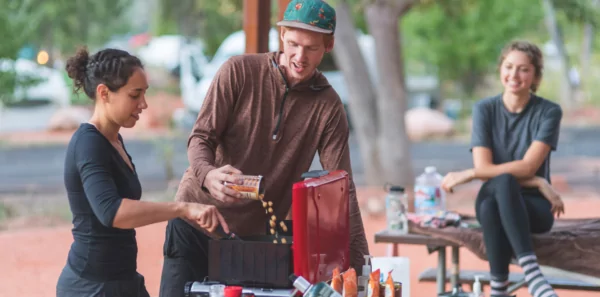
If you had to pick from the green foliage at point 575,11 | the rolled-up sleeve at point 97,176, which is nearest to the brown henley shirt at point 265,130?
the rolled-up sleeve at point 97,176

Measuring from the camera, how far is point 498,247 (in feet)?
16.3

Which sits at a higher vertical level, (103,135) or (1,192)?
(103,135)

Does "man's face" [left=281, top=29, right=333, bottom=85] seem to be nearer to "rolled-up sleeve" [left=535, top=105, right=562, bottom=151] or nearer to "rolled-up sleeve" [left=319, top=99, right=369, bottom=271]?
Result: "rolled-up sleeve" [left=319, top=99, right=369, bottom=271]

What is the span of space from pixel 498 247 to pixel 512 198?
10.7 inches

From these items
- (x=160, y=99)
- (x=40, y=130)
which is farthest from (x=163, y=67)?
(x=40, y=130)

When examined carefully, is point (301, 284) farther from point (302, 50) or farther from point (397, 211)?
point (397, 211)

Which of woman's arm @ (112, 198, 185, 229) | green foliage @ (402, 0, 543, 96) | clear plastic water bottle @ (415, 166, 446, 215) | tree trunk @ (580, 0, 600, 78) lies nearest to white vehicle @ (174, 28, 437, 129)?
green foliage @ (402, 0, 543, 96)

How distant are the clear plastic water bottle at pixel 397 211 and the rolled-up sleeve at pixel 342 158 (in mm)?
1936

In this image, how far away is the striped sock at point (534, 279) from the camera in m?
4.68

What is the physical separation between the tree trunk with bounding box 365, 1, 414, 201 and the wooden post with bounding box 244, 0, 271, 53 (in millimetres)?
4367

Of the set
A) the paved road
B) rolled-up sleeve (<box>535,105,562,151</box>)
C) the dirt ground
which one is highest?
rolled-up sleeve (<box>535,105,562,151</box>)

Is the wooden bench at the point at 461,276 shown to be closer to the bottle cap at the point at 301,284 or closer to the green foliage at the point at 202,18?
the bottle cap at the point at 301,284

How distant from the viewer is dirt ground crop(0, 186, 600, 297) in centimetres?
693

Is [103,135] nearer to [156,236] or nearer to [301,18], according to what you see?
[301,18]
